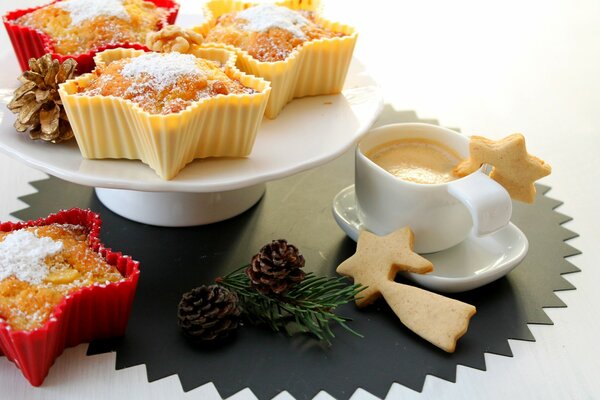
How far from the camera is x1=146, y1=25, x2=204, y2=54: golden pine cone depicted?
1916 millimetres

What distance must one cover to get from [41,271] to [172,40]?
0.73 m

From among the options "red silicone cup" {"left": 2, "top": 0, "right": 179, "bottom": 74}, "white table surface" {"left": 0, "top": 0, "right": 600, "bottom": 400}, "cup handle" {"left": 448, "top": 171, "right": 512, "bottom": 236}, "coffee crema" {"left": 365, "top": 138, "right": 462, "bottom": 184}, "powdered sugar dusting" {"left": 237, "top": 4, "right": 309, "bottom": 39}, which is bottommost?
"white table surface" {"left": 0, "top": 0, "right": 600, "bottom": 400}

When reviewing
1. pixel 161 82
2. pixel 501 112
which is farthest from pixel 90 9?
pixel 501 112

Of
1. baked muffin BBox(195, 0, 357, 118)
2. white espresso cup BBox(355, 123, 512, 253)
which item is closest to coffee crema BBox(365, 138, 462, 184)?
white espresso cup BBox(355, 123, 512, 253)

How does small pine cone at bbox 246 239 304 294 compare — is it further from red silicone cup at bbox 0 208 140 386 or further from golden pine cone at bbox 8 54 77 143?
golden pine cone at bbox 8 54 77 143

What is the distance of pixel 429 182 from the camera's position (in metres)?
1.81

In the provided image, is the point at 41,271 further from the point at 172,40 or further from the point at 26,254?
the point at 172,40

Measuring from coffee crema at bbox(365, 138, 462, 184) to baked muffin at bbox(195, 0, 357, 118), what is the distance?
299 mm

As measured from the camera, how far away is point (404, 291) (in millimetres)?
1660

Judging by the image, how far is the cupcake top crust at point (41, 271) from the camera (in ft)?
4.72

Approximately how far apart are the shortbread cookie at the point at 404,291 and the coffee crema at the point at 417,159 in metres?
0.17

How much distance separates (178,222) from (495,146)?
2.70ft

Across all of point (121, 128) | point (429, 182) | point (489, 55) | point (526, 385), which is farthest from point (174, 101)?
point (489, 55)

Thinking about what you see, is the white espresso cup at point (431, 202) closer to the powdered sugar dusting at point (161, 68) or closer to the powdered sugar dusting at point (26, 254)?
the powdered sugar dusting at point (161, 68)
